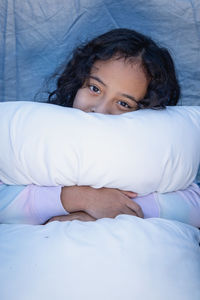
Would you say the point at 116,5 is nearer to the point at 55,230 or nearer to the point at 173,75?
the point at 173,75

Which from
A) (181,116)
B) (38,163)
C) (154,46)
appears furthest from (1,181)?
(154,46)

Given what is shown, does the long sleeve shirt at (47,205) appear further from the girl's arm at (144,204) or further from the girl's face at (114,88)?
the girl's face at (114,88)

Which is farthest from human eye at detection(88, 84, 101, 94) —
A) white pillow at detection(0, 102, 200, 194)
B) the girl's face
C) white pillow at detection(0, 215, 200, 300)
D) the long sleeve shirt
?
white pillow at detection(0, 215, 200, 300)

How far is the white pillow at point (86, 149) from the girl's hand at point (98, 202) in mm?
35

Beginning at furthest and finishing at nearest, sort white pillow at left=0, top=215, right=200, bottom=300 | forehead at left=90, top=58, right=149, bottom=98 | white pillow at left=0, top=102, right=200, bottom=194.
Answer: forehead at left=90, top=58, right=149, bottom=98 < white pillow at left=0, top=102, right=200, bottom=194 < white pillow at left=0, top=215, right=200, bottom=300

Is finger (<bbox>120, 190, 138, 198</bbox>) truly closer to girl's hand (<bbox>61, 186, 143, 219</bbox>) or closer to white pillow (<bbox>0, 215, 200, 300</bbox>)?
girl's hand (<bbox>61, 186, 143, 219</bbox>)

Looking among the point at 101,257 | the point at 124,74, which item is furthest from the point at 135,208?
the point at 124,74

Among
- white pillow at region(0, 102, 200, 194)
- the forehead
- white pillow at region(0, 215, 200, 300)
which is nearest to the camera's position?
A: white pillow at region(0, 215, 200, 300)

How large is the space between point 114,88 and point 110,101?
0.04m

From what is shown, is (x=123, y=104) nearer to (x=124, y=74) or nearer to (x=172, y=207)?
(x=124, y=74)

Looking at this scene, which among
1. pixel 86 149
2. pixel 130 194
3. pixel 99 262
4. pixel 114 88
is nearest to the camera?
pixel 99 262

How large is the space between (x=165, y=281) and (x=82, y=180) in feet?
0.92

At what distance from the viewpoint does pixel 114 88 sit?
110 centimetres

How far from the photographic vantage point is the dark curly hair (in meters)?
1.17
